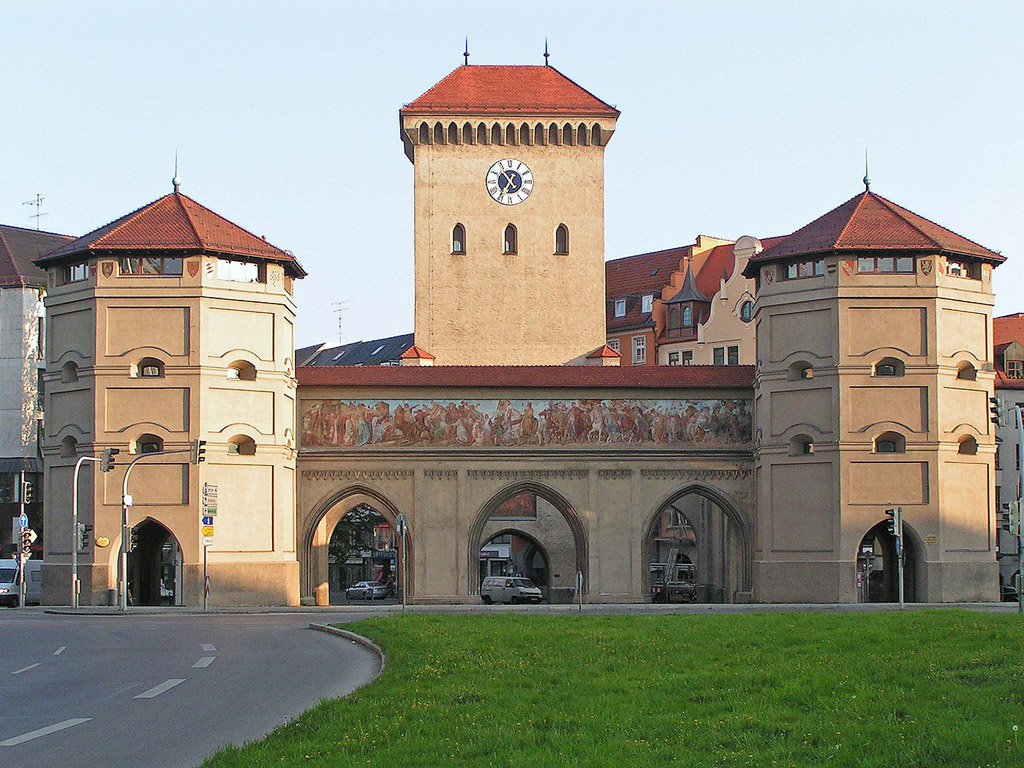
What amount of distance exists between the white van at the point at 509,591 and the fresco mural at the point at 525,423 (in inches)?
459

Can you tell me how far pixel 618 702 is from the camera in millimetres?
16984

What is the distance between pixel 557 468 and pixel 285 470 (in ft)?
33.5

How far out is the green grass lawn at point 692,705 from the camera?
13133 mm

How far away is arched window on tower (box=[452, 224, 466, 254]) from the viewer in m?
74.8

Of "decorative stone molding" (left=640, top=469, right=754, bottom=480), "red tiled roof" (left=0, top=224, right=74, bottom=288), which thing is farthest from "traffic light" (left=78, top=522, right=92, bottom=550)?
"red tiled roof" (left=0, top=224, right=74, bottom=288)

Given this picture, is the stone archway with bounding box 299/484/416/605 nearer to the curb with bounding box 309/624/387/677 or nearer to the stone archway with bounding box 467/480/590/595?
the stone archway with bounding box 467/480/590/595

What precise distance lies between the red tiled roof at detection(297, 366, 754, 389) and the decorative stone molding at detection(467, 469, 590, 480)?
3178 millimetres

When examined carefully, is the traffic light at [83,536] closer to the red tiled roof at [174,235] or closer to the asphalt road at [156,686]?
the red tiled roof at [174,235]

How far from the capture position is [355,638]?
32.7 meters

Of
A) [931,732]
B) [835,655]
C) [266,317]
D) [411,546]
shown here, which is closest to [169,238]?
[266,317]

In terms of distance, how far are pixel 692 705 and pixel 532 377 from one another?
4210cm

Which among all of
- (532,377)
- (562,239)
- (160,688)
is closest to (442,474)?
(532,377)

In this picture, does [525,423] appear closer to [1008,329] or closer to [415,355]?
[415,355]

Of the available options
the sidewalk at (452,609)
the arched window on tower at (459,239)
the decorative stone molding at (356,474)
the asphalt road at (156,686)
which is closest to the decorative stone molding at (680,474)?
the sidewalk at (452,609)
